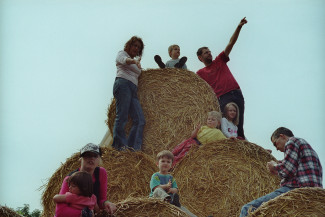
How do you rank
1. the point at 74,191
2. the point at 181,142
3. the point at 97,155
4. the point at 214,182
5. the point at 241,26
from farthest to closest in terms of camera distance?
the point at 241,26 < the point at 181,142 < the point at 214,182 < the point at 97,155 < the point at 74,191

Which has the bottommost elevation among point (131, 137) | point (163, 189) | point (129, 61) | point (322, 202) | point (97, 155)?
point (322, 202)

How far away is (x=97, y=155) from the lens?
397 cm

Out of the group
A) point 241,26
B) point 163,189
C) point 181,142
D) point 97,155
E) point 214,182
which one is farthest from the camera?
point 241,26

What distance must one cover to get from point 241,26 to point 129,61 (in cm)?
159

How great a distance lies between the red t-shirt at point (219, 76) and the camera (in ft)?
22.6

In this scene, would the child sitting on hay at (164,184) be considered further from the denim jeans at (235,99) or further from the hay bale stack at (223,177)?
the denim jeans at (235,99)

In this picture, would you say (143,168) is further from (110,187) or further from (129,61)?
(129,61)

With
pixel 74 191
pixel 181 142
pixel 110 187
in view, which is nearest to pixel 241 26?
pixel 181 142

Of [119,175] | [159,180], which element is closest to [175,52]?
[119,175]

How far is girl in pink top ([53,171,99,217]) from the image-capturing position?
141 inches

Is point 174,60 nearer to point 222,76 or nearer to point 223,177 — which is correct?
point 222,76

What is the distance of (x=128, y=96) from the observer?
21.0ft

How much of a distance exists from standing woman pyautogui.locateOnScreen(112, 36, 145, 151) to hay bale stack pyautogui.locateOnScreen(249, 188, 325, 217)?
2.60m

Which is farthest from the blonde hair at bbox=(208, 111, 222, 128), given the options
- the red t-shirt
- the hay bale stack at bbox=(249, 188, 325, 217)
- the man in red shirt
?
the hay bale stack at bbox=(249, 188, 325, 217)
